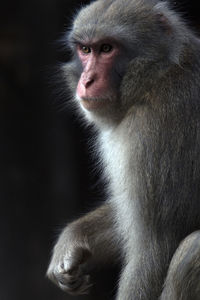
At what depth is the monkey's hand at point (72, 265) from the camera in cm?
584

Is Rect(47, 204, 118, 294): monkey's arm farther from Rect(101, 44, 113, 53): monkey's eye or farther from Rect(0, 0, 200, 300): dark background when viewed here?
Rect(0, 0, 200, 300): dark background

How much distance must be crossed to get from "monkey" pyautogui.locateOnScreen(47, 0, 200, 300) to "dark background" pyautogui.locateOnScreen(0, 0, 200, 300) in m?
3.01

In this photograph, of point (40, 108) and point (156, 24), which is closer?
point (156, 24)

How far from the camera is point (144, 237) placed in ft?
17.4

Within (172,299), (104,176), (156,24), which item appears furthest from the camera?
(104,176)

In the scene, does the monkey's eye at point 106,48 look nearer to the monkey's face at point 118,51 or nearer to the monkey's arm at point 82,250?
the monkey's face at point 118,51

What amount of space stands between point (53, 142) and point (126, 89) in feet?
11.4

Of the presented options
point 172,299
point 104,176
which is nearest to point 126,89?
point 104,176

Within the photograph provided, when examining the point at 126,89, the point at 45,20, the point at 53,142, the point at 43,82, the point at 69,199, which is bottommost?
the point at 69,199

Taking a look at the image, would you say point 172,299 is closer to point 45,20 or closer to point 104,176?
point 104,176

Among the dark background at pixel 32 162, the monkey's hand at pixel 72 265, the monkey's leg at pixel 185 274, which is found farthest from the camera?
the dark background at pixel 32 162

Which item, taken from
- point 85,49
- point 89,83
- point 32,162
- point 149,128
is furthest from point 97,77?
point 32,162

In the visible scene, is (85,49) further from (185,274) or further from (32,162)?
(32,162)

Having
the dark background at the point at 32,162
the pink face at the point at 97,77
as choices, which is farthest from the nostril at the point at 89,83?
the dark background at the point at 32,162
